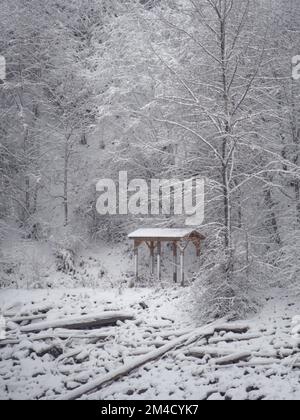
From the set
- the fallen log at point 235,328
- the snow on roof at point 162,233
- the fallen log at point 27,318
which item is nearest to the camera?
the fallen log at point 235,328

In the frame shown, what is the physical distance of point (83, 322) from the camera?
10.8 meters

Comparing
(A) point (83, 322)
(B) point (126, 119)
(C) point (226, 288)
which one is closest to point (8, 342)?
(A) point (83, 322)

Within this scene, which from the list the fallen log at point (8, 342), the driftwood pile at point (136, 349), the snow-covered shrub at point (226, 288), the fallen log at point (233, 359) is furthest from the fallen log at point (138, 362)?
the fallen log at point (8, 342)

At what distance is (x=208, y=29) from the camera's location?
11.6m

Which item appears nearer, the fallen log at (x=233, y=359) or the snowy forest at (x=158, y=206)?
the fallen log at (x=233, y=359)

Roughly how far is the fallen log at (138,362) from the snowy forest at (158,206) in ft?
0.13

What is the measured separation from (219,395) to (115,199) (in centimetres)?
1843

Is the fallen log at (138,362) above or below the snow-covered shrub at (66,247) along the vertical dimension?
below

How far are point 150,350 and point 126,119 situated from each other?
57.7ft

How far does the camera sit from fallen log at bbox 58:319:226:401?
768 cm

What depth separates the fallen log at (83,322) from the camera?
10719 millimetres

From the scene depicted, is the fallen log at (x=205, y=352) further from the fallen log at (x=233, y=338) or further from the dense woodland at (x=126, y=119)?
the dense woodland at (x=126, y=119)
